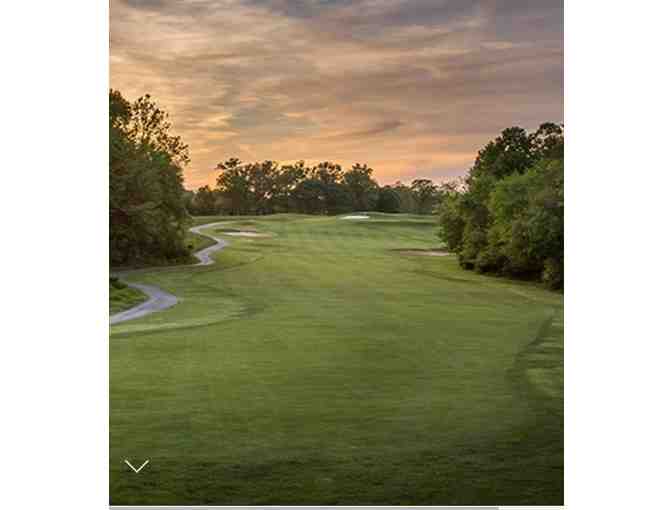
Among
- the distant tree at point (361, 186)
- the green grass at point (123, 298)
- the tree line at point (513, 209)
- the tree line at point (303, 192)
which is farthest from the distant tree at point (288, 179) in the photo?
the green grass at point (123, 298)

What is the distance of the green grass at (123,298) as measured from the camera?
242 inches

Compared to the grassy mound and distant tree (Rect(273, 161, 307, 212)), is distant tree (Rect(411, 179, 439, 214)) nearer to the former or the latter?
distant tree (Rect(273, 161, 307, 212))

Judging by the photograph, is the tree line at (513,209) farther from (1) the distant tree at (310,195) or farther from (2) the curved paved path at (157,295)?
(2) the curved paved path at (157,295)

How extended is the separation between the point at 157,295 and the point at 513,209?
3.01m

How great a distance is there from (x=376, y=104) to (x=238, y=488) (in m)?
3.12

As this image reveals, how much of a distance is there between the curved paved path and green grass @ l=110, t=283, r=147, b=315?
30 millimetres

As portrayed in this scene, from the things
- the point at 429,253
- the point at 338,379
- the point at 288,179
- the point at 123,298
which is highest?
the point at 288,179

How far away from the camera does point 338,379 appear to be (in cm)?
580

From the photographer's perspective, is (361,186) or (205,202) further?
(205,202)

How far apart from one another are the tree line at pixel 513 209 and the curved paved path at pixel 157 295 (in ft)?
6.60

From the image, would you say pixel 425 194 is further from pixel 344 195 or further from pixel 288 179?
pixel 288 179
